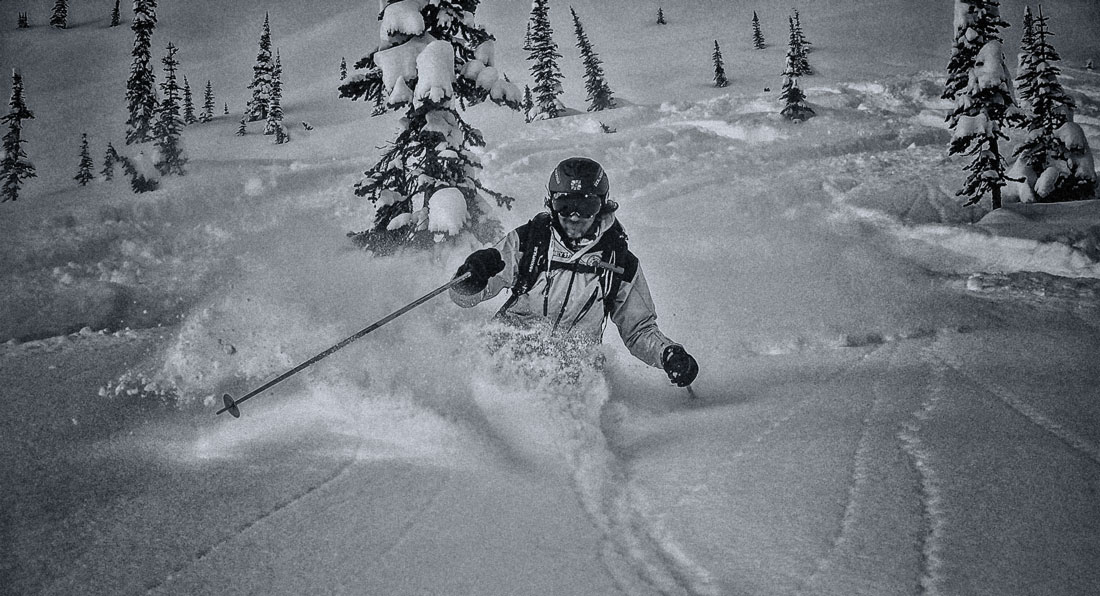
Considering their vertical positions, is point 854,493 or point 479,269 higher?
point 479,269

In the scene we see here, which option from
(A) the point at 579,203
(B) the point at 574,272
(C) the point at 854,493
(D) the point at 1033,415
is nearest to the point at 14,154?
(B) the point at 574,272

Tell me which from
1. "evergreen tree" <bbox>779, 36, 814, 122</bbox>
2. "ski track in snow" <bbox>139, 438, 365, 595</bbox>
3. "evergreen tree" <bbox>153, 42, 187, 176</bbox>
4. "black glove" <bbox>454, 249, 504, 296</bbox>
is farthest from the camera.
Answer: "evergreen tree" <bbox>153, 42, 187, 176</bbox>

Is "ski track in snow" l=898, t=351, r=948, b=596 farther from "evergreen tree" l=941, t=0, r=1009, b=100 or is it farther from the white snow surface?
"evergreen tree" l=941, t=0, r=1009, b=100

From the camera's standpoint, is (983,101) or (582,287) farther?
(983,101)

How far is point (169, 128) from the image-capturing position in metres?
36.0

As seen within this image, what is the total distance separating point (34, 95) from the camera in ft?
Answer: 215

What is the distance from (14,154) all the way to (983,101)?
54.9 meters

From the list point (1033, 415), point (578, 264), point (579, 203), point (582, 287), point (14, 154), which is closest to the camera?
point (1033, 415)

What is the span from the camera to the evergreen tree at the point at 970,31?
1658cm

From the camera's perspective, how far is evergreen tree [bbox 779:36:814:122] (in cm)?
2952

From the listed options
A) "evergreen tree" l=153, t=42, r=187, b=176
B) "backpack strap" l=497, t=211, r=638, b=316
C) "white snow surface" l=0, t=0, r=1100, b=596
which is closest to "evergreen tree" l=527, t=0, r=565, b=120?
"evergreen tree" l=153, t=42, r=187, b=176

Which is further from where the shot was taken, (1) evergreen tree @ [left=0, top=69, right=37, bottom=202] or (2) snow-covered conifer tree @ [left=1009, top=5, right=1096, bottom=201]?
(1) evergreen tree @ [left=0, top=69, right=37, bottom=202]

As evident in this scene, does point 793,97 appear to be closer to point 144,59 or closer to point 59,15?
point 144,59

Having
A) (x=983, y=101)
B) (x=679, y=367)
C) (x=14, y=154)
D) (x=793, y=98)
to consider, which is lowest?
(x=679, y=367)
